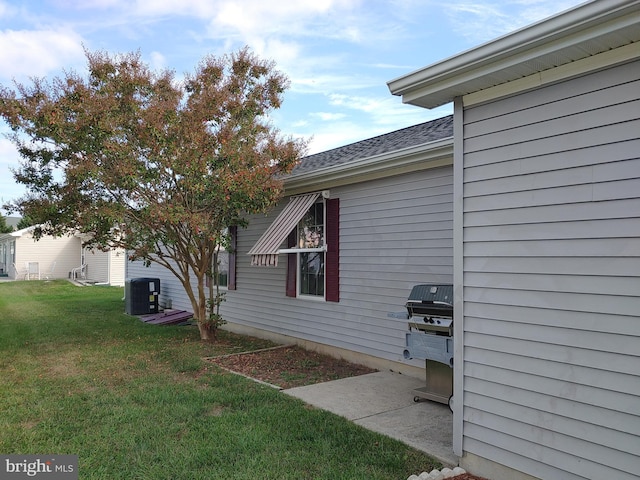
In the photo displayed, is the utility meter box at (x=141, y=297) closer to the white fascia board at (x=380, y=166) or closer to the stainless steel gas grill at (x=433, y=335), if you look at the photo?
the white fascia board at (x=380, y=166)

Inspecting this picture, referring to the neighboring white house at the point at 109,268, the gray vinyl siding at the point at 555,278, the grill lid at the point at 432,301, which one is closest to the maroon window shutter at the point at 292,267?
the grill lid at the point at 432,301

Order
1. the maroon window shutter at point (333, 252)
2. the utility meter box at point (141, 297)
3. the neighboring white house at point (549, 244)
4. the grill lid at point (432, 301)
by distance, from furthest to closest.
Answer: the utility meter box at point (141, 297) → the maroon window shutter at point (333, 252) → the grill lid at point (432, 301) → the neighboring white house at point (549, 244)

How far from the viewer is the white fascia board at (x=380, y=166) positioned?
583 centimetres

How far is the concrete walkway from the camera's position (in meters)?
4.12

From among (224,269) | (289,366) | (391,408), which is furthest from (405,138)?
(224,269)

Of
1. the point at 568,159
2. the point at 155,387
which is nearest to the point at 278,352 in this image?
the point at 155,387

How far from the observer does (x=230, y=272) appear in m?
10.5

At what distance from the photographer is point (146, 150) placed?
743cm

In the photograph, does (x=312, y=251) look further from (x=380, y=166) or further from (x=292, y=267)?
(x=380, y=166)

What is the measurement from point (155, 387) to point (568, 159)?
5.10 meters

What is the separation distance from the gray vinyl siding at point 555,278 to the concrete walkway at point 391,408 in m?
0.66

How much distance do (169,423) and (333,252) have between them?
3.91 meters

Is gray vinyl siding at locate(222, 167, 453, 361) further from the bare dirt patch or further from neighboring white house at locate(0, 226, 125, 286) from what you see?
neighboring white house at locate(0, 226, 125, 286)

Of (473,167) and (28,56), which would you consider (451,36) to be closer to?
(473,167)
